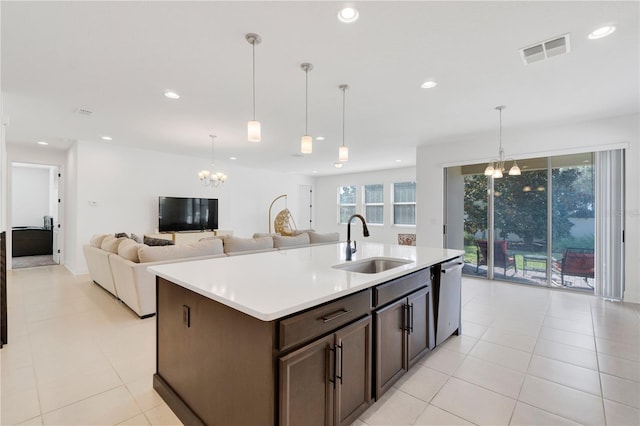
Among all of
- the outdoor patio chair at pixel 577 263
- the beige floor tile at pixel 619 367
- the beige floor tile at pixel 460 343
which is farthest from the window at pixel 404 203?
the beige floor tile at pixel 619 367

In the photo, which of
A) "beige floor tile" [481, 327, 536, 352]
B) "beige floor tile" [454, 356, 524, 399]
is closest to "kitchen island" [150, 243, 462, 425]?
"beige floor tile" [454, 356, 524, 399]

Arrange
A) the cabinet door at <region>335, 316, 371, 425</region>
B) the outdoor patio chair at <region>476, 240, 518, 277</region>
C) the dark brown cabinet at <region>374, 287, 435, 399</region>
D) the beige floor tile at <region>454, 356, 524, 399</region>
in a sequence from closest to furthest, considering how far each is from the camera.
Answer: the cabinet door at <region>335, 316, 371, 425</region> < the dark brown cabinet at <region>374, 287, 435, 399</region> < the beige floor tile at <region>454, 356, 524, 399</region> < the outdoor patio chair at <region>476, 240, 518, 277</region>

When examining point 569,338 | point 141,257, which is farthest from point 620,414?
point 141,257

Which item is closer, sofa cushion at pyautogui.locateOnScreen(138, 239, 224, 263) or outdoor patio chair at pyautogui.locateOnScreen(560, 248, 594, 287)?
sofa cushion at pyautogui.locateOnScreen(138, 239, 224, 263)

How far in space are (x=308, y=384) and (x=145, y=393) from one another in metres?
1.41

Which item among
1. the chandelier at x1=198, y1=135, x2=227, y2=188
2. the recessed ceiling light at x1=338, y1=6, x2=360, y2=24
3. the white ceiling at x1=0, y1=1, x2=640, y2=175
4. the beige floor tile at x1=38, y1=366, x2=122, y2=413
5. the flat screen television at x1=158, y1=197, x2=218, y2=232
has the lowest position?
the beige floor tile at x1=38, y1=366, x2=122, y2=413

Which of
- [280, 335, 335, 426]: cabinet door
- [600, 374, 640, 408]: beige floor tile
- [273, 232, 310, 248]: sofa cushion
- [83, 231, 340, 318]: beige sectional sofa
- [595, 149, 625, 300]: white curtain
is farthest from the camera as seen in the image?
[273, 232, 310, 248]: sofa cushion

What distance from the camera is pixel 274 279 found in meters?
1.70

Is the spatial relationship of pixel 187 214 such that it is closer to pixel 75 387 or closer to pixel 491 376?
pixel 75 387

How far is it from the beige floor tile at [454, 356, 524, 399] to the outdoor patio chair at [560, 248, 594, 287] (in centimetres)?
342

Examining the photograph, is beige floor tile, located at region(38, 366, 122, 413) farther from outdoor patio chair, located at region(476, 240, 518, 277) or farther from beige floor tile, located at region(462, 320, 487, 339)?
outdoor patio chair, located at region(476, 240, 518, 277)

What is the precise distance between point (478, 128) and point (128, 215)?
7.02m

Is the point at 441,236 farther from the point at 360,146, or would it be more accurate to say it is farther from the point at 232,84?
the point at 232,84

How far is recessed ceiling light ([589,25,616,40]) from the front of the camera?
213 cm
